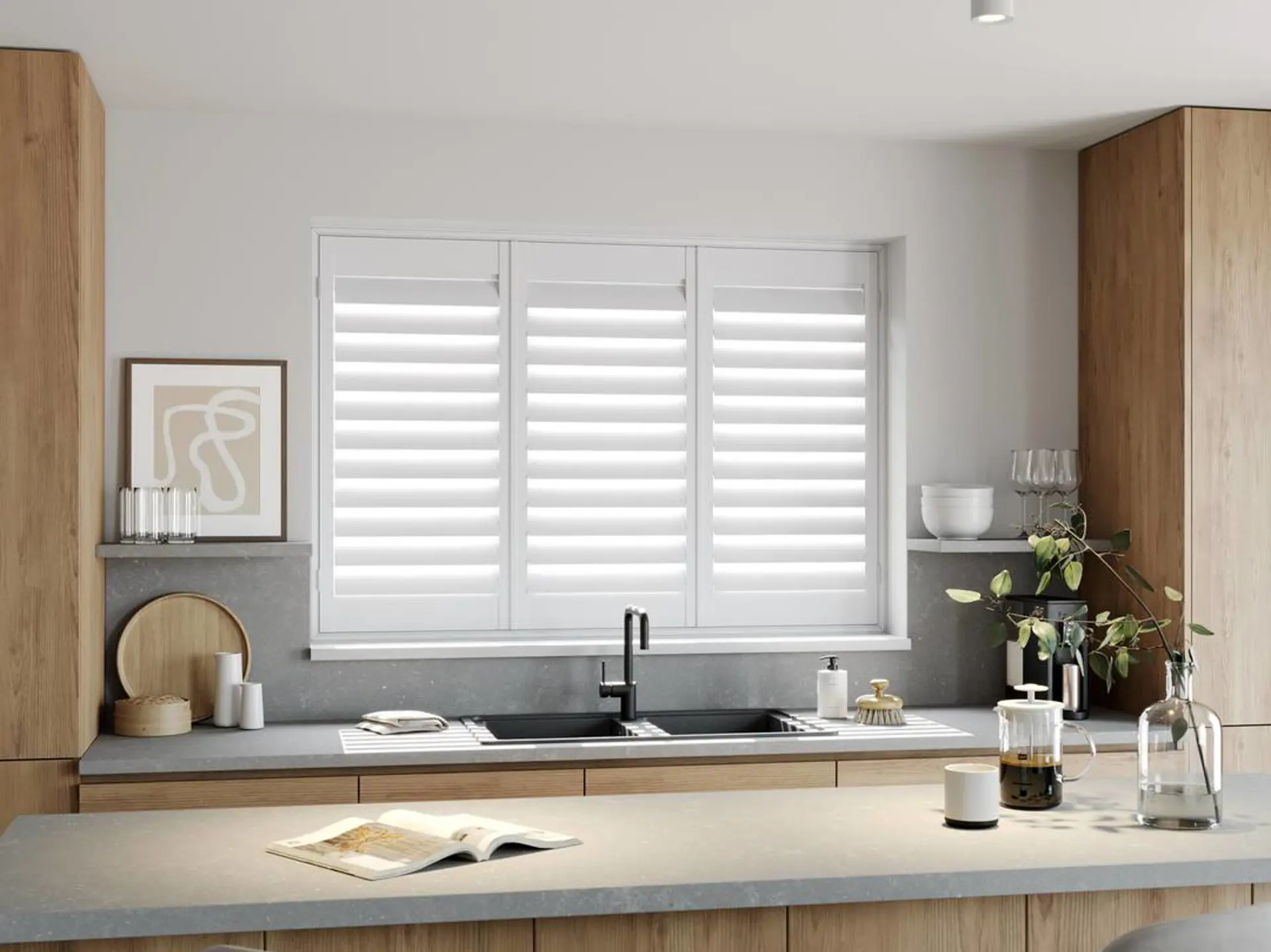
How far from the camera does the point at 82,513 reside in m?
3.65

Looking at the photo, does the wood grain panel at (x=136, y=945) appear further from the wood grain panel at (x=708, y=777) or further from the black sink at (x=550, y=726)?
the black sink at (x=550, y=726)

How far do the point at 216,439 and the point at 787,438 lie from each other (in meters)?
1.77

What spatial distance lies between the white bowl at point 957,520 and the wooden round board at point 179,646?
2.11 metres

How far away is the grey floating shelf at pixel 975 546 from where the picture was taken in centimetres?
437

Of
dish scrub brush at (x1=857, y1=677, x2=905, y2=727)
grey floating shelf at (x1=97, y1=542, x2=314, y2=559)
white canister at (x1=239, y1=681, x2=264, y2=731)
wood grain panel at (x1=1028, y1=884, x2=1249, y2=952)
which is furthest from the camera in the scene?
dish scrub brush at (x1=857, y1=677, x2=905, y2=727)

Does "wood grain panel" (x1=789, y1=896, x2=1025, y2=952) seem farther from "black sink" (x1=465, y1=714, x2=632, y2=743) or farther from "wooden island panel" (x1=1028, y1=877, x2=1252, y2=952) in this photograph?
"black sink" (x1=465, y1=714, x2=632, y2=743)

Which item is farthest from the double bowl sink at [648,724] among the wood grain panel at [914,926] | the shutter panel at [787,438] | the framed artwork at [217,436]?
the wood grain panel at [914,926]

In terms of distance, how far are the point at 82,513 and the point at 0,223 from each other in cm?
75

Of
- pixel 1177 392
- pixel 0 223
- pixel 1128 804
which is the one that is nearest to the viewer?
pixel 1128 804

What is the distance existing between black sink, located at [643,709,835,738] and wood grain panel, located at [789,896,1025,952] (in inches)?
79.9

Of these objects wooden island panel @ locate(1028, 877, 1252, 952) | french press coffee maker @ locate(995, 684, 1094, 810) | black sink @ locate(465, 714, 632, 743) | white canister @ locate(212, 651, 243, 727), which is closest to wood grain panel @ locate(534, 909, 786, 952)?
wooden island panel @ locate(1028, 877, 1252, 952)

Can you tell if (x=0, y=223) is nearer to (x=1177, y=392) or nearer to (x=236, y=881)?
(x=236, y=881)

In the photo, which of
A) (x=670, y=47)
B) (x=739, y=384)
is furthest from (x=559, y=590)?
(x=670, y=47)

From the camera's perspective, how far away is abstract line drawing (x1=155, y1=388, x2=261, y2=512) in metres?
4.15
